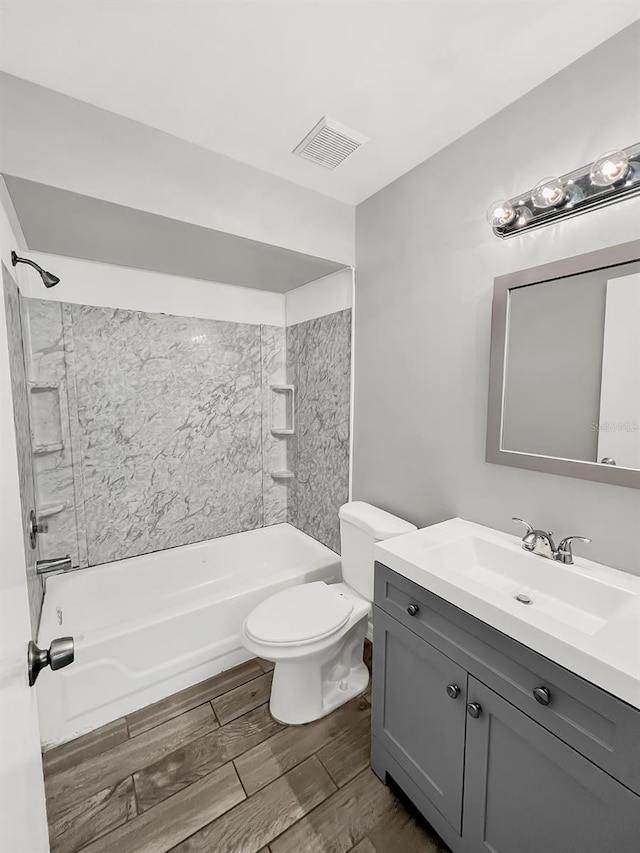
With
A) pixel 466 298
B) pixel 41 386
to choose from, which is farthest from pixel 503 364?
pixel 41 386

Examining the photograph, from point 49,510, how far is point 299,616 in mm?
1511

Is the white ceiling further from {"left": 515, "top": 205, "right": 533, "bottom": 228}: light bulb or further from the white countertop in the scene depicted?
the white countertop

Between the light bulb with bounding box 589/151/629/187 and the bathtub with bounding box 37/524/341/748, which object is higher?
the light bulb with bounding box 589/151/629/187

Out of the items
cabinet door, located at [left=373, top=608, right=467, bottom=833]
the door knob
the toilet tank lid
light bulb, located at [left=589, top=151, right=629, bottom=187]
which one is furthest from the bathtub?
light bulb, located at [left=589, top=151, right=629, bottom=187]

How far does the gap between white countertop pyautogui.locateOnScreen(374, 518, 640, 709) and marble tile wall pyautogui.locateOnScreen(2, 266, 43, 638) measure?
148 cm

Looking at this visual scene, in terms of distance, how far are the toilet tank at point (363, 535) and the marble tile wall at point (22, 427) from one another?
140 centimetres

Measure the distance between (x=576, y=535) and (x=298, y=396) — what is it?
1979mm

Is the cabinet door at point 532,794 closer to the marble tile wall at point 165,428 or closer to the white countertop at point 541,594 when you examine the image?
the white countertop at point 541,594

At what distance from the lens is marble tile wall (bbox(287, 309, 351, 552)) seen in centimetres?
248

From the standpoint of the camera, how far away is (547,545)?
137cm

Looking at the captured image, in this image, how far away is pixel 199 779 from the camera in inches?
59.8

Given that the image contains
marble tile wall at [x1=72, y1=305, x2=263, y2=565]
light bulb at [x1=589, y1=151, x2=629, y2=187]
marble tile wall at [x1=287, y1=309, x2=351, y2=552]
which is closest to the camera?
light bulb at [x1=589, y1=151, x2=629, y2=187]

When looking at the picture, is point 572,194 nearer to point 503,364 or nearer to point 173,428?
point 503,364

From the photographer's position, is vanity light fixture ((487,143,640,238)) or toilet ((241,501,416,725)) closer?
vanity light fixture ((487,143,640,238))
